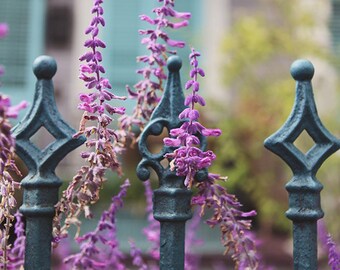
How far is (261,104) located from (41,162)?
446 centimetres

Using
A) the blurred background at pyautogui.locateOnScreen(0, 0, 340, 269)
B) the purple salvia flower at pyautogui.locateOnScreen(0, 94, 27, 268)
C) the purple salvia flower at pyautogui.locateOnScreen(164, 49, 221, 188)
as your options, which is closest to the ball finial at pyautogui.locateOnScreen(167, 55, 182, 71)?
the purple salvia flower at pyautogui.locateOnScreen(164, 49, 221, 188)

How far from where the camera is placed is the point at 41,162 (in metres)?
1.20

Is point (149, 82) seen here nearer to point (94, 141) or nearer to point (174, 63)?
point (174, 63)

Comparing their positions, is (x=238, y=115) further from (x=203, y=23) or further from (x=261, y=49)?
(x=203, y=23)

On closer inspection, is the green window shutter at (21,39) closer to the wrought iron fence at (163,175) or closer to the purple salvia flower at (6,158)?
the wrought iron fence at (163,175)

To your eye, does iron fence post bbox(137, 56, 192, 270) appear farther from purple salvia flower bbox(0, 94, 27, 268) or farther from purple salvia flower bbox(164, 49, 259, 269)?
purple salvia flower bbox(0, 94, 27, 268)

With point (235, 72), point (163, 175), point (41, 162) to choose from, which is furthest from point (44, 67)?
point (235, 72)

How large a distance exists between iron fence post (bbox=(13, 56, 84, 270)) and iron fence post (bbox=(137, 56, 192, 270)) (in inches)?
5.4

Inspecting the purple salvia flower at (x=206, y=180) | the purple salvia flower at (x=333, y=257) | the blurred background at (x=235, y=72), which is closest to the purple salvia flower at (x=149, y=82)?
the purple salvia flower at (x=206, y=180)

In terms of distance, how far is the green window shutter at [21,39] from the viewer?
7.33 meters

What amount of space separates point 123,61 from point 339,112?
3.11 metres

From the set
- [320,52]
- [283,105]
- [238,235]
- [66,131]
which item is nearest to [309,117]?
[238,235]

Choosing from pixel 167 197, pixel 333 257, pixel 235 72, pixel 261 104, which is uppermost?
pixel 235 72

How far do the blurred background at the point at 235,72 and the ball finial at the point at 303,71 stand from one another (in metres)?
3.37
